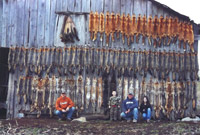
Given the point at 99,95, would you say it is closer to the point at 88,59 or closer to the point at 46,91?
the point at 88,59

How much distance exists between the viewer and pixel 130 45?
12.9m

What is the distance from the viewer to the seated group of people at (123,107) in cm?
1201

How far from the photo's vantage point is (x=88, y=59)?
1266cm

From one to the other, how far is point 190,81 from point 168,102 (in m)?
1.48

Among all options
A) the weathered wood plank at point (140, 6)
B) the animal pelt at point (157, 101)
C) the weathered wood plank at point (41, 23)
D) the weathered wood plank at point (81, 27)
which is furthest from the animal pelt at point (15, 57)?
the animal pelt at point (157, 101)

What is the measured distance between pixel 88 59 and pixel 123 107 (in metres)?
2.66

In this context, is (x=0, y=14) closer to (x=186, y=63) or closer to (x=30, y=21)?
(x=30, y=21)

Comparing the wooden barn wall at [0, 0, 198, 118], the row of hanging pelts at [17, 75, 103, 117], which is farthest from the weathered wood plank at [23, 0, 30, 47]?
the row of hanging pelts at [17, 75, 103, 117]

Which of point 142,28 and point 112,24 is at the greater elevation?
point 112,24

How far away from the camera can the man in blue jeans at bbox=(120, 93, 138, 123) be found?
11992 millimetres

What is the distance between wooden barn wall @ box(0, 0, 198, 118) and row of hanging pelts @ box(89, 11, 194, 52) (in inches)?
10.7

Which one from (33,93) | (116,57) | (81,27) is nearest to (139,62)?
(116,57)

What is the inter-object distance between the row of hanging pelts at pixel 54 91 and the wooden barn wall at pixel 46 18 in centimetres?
67

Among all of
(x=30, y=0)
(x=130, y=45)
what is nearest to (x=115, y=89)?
(x=130, y=45)
